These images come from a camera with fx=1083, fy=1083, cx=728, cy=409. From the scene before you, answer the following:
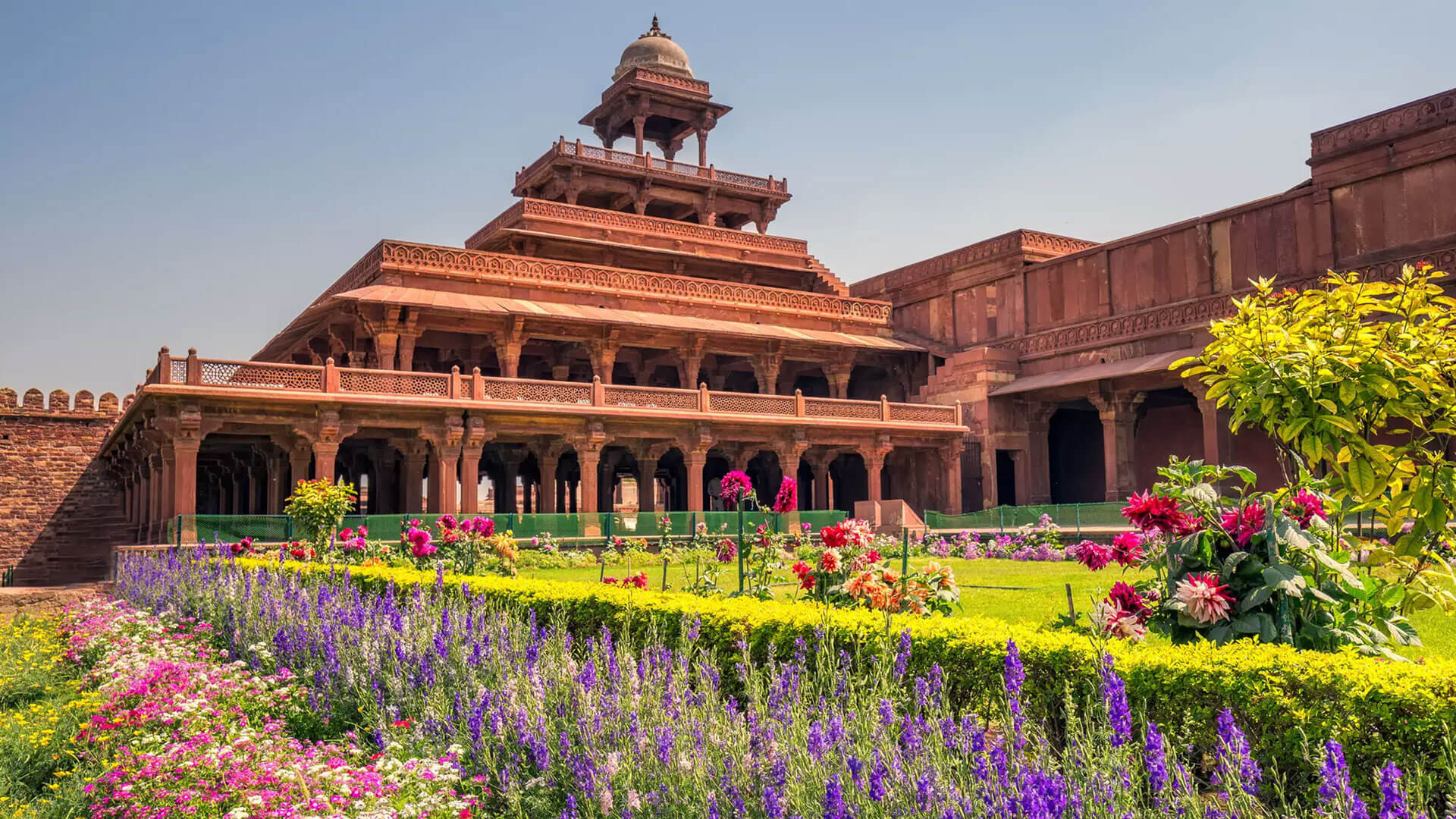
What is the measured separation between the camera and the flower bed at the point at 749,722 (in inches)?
130

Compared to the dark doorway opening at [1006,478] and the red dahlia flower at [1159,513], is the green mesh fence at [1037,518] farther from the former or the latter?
the red dahlia flower at [1159,513]

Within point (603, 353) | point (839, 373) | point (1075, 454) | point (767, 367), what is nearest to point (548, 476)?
point (603, 353)

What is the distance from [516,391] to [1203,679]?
872 inches

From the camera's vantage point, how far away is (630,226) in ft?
113

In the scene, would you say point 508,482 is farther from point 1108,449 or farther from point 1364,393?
point 1364,393

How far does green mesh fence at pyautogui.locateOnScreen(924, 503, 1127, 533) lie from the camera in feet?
76.8

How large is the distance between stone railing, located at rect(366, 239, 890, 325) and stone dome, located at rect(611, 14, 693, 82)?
354 inches

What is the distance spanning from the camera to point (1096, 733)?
3729 mm

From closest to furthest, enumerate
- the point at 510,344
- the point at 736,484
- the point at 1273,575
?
1. the point at 1273,575
2. the point at 736,484
3. the point at 510,344

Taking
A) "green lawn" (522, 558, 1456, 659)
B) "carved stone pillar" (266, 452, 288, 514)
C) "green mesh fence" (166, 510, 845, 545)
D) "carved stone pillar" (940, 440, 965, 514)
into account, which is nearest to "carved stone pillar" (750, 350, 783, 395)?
"carved stone pillar" (940, 440, 965, 514)

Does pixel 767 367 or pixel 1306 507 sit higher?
pixel 767 367

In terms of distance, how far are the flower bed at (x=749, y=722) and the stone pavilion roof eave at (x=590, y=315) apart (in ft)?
60.4

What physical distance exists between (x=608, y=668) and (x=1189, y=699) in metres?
2.63

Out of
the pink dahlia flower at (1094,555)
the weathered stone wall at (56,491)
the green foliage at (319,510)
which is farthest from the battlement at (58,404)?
the pink dahlia flower at (1094,555)
